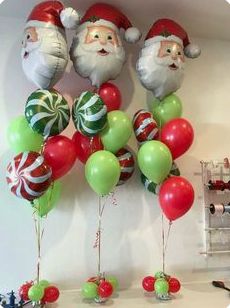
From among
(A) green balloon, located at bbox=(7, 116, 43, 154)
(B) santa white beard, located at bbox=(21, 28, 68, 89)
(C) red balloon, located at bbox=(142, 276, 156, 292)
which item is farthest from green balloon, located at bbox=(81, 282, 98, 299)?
(B) santa white beard, located at bbox=(21, 28, 68, 89)

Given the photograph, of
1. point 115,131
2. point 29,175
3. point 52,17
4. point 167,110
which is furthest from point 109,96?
point 29,175

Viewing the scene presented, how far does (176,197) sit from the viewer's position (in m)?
1.35

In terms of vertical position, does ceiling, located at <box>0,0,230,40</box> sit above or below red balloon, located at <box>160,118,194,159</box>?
above

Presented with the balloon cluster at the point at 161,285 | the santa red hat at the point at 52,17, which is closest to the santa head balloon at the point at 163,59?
the santa red hat at the point at 52,17

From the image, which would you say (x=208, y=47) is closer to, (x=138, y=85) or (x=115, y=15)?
(x=138, y=85)

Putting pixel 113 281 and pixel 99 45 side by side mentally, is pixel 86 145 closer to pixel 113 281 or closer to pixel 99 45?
pixel 99 45

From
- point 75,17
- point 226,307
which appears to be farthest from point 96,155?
point 226,307

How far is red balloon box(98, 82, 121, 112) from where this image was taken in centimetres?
145

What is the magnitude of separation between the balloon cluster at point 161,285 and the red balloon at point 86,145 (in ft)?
1.91

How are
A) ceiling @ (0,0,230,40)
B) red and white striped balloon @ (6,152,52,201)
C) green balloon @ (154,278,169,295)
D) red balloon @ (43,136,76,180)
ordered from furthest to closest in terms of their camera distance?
ceiling @ (0,0,230,40) < green balloon @ (154,278,169,295) < red balloon @ (43,136,76,180) < red and white striped balloon @ (6,152,52,201)

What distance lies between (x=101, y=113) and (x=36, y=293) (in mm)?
707

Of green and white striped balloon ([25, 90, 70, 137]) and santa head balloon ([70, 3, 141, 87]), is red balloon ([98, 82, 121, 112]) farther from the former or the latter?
green and white striped balloon ([25, 90, 70, 137])

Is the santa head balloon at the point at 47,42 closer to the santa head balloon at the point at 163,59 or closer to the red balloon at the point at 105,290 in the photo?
the santa head balloon at the point at 163,59

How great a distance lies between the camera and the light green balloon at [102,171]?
1.28 meters
